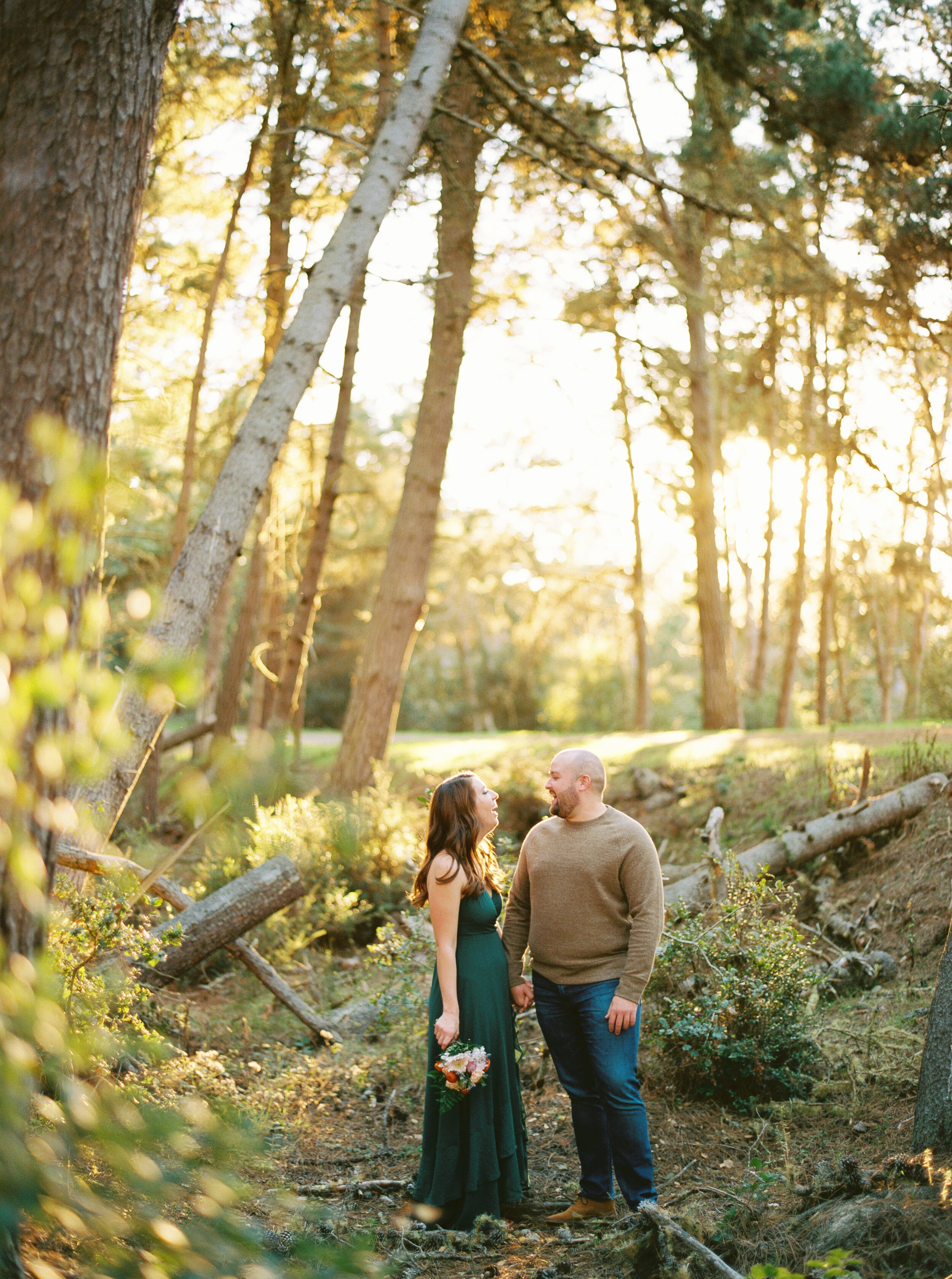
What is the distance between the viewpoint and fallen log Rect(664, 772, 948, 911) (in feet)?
25.0

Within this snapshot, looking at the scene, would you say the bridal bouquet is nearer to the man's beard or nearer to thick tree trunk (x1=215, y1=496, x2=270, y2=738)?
the man's beard

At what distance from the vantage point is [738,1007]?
207 inches

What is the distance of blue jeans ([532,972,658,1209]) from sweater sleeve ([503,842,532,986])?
12 centimetres

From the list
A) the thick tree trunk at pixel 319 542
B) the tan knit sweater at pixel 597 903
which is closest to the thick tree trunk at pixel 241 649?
the thick tree trunk at pixel 319 542

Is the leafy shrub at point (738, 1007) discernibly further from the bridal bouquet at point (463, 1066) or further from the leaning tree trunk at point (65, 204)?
the leaning tree trunk at point (65, 204)

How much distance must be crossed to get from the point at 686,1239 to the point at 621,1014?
880 millimetres

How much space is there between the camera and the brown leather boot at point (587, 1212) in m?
A: 4.07

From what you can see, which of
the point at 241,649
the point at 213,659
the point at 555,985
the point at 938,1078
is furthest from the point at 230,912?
the point at 213,659

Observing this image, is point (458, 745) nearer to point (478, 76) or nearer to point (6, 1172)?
point (478, 76)

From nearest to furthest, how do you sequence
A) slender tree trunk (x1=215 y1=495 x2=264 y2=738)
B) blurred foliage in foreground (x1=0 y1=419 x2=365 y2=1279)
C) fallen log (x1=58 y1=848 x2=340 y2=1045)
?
blurred foliage in foreground (x1=0 y1=419 x2=365 y2=1279) → fallen log (x1=58 y1=848 x2=340 y2=1045) → slender tree trunk (x1=215 y1=495 x2=264 y2=738)

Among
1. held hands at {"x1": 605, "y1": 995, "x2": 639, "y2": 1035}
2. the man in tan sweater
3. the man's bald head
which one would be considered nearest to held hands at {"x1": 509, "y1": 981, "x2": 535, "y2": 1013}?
the man in tan sweater

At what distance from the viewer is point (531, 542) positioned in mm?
25672

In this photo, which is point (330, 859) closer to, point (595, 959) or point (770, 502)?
point (595, 959)

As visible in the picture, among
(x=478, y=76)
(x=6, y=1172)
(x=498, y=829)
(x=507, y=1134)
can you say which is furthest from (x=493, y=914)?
(x=498, y=829)
